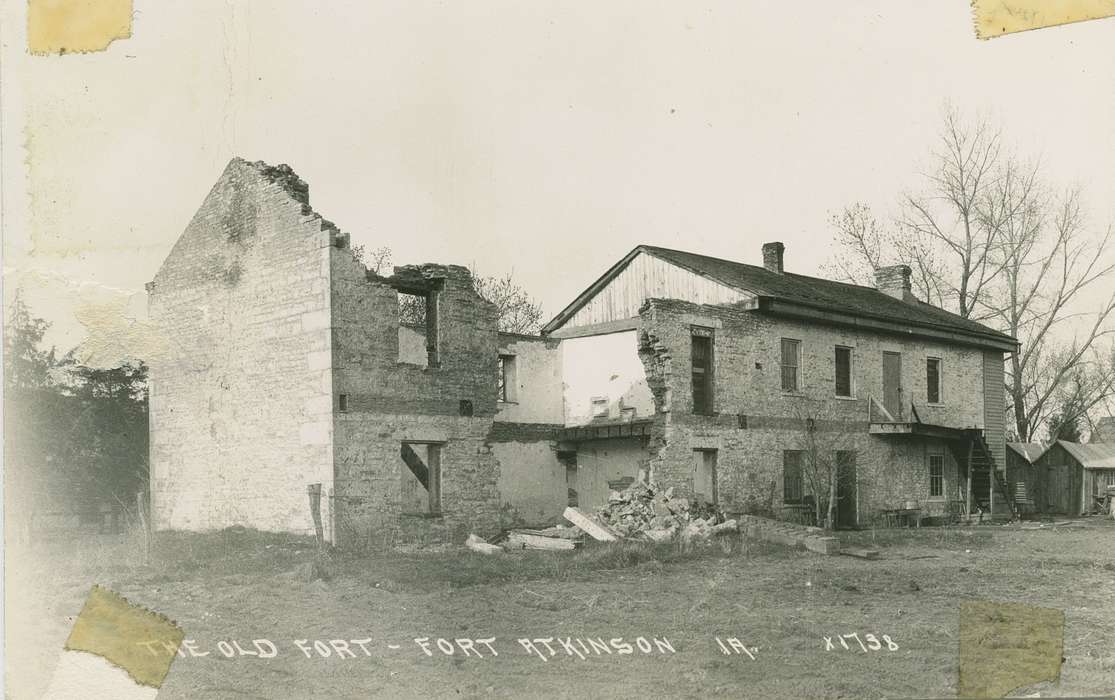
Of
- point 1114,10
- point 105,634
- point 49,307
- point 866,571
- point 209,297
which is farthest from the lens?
point 209,297

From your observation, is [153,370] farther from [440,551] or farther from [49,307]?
[49,307]

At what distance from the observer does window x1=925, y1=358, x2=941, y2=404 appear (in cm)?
2779

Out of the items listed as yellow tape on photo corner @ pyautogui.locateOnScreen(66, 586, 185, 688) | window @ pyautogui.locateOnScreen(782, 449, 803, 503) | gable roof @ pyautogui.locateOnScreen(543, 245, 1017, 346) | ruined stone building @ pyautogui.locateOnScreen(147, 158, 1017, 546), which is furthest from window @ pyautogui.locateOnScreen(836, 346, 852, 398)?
yellow tape on photo corner @ pyautogui.locateOnScreen(66, 586, 185, 688)

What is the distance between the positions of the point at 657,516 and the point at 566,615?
786cm

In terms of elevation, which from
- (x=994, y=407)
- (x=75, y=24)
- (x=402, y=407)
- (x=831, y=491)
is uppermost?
(x=75, y=24)

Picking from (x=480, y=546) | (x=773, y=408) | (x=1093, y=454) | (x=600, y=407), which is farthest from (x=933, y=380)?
(x=480, y=546)

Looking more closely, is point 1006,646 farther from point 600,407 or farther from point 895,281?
point 895,281

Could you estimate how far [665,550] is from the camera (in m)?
17.0

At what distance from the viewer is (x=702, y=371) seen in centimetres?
2234

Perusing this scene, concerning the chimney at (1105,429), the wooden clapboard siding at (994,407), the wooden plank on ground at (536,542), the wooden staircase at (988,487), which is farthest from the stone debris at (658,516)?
the chimney at (1105,429)

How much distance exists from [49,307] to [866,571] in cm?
1179

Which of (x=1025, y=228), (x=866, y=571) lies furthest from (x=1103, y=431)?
(x=866, y=571)

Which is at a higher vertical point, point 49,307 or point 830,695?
point 49,307

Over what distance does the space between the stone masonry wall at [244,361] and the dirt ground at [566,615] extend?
1.38 metres
